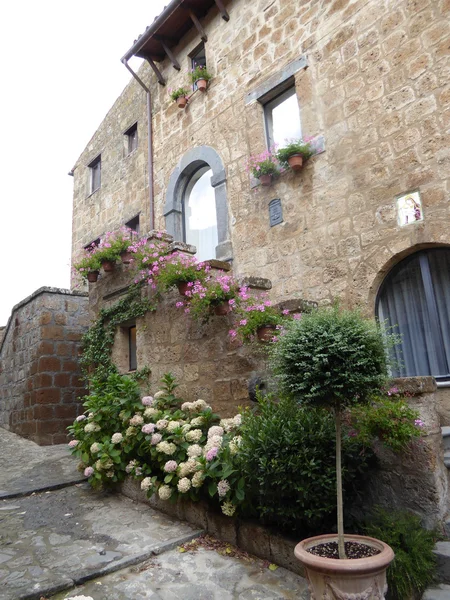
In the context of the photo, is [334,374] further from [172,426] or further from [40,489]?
[40,489]

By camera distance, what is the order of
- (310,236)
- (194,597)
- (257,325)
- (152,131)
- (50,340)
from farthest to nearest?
(152,131) < (50,340) < (310,236) < (257,325) < (194,597)

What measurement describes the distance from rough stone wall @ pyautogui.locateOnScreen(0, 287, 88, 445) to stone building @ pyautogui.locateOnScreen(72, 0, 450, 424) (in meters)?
1.25

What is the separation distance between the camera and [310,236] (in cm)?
598

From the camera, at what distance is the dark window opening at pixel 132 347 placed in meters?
6.04

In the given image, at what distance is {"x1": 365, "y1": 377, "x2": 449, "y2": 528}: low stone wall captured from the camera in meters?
2.77

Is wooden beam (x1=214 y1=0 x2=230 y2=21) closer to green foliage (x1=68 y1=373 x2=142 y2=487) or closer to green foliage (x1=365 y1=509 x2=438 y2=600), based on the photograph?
green foliage (x1=68 y1=373 x2=142 y2=487)

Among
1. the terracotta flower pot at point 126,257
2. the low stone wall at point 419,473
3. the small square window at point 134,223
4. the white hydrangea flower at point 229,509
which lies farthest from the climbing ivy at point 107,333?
the small square window at point 134,223

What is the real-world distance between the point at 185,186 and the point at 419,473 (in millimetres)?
6876

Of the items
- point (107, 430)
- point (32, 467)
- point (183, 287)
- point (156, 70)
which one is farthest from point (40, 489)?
point (156, 70)

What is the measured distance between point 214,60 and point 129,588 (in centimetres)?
794

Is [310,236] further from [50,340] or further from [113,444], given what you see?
[50,340]

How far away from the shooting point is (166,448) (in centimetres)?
382

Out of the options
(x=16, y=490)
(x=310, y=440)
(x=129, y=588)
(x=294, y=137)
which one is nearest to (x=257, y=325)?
(x=310, y=440)

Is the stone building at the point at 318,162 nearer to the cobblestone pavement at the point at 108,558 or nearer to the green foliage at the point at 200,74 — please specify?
the green foliage at the point at 200,74
